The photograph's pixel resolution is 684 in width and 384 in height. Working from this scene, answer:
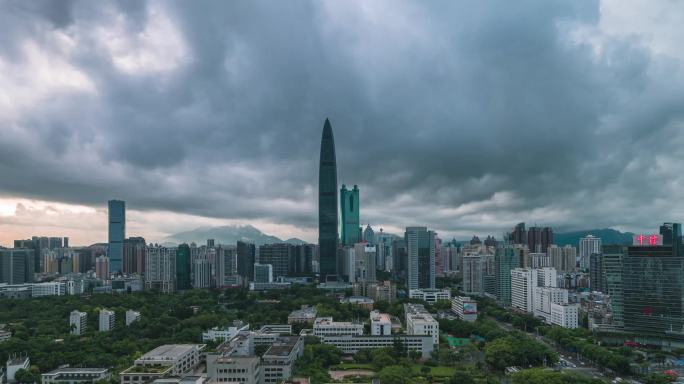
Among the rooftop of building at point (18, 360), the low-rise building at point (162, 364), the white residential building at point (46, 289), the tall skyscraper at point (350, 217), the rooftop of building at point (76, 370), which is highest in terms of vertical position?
the tall skyscraper at point (350, 217)

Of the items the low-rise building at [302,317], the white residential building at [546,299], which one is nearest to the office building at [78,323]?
the low-rise building at [302,317]

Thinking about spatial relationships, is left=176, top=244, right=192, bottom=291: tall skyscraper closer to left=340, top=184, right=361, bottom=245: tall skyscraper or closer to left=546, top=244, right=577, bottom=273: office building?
left=340, top=184, right=361, bottom=245: tall skyscraper

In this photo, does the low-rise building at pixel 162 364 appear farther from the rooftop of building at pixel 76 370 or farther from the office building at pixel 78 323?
the office building at pixel 78 323

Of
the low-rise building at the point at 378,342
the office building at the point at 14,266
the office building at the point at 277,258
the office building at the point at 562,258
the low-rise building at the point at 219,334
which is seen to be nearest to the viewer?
the low-rise building at the point at 378,342

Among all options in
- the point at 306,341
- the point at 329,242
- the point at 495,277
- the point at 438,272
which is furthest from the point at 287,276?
the point at 306,341

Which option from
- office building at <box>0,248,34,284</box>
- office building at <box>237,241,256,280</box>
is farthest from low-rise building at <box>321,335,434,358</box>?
office building at <box>0,248,34,284</box>

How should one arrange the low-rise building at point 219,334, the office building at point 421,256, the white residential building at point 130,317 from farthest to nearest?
1. the office building at point 421,256
2. the white residential building at point 130,317
3. the low-rise building at point 219,334

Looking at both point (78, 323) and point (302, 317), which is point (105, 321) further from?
point (302, 317)
